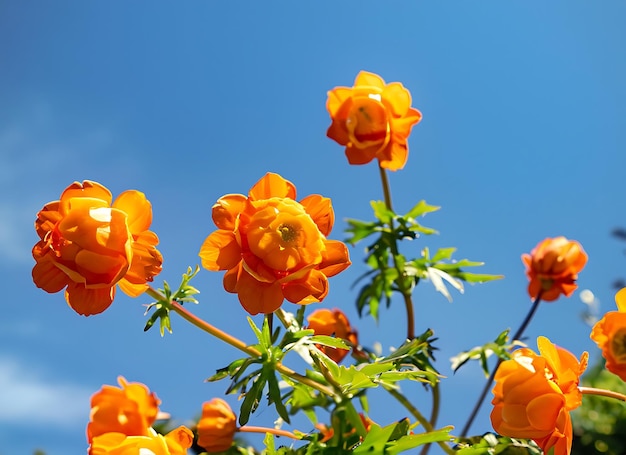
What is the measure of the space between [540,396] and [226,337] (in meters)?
0.43

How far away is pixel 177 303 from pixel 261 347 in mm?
147

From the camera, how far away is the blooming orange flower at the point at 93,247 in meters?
0.84

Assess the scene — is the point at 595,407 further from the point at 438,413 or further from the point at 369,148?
the point at 369,148

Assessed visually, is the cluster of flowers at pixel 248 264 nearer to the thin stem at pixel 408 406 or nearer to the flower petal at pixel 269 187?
the flower petal at pixel 269 187

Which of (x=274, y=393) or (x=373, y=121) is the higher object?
(x=373, y=121)

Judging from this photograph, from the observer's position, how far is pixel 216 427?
1.37m

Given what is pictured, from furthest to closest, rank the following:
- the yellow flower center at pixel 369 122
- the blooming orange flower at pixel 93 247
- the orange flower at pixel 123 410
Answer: the yellow flower center at pixel 369 122, the orange flower at pixel 123 410, the blooming orange flower at pixel 93 247

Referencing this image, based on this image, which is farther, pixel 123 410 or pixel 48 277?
pixel 123 410

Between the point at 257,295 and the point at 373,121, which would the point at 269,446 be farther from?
the point at 373,121

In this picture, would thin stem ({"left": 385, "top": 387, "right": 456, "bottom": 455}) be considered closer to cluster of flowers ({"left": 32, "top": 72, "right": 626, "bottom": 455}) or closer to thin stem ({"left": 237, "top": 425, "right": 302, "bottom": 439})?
thin stem ({"left": 237, "top": 425, "right": 302, "bottom": 439})

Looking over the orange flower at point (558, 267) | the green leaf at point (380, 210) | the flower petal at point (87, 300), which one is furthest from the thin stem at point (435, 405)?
the flower petal at point (87, 300)

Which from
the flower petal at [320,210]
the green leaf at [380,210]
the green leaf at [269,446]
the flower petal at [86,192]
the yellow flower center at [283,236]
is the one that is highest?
the green leaf at [380,210]

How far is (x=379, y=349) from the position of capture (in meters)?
1.60

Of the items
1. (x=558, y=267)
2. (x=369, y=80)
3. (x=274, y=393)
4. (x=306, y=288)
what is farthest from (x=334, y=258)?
(x=558, y=267)
